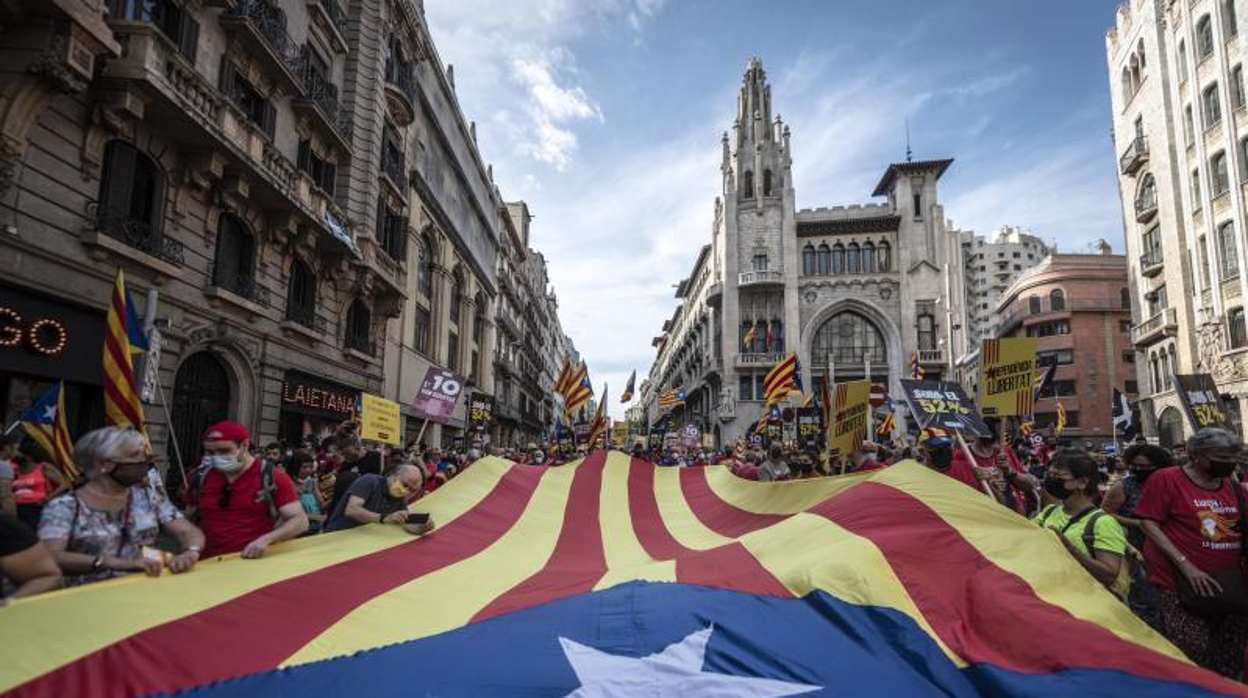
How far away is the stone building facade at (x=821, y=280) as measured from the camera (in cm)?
5000

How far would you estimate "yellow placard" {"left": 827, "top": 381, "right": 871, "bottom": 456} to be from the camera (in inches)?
386

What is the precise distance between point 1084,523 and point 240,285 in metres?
16.5

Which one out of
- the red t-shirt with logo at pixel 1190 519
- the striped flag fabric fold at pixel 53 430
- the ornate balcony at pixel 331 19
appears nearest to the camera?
the red t-shirt with logo at pixel 1190 519

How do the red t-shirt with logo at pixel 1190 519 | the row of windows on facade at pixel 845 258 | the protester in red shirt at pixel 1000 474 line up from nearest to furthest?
the red t-shirt with logo at pixel 1190 519, the protester in red shirt at pixel 1000 474, the row of windows on facade at pixel 845 258

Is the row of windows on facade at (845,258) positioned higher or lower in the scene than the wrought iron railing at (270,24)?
higher

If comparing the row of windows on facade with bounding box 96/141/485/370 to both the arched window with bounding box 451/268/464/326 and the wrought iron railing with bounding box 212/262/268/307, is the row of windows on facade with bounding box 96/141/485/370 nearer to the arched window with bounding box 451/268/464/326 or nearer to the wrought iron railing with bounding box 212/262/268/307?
the wrought iron railing with bounding box 212/262/268/307

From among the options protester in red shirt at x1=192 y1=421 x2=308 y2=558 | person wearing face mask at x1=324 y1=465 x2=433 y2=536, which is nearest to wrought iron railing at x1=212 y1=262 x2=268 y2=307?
person wearing face mask at x1=324 y1=465 x2=433 y2=536

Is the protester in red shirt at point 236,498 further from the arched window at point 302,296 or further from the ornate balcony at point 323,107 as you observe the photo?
the ornate balcony at point 323,107

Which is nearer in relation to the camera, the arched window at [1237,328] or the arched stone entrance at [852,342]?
the arched window at [1237,328]

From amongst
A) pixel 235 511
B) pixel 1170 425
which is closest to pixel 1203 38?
pixel 1170 425

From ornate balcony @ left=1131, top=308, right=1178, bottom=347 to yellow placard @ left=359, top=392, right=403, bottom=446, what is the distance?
3422cm

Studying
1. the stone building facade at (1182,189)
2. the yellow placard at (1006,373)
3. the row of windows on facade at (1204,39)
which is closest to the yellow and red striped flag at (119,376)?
the yellow placard at (1006,373)

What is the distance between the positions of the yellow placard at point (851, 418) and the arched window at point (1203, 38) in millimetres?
30318

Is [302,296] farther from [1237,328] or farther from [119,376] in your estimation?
[1237,328]
